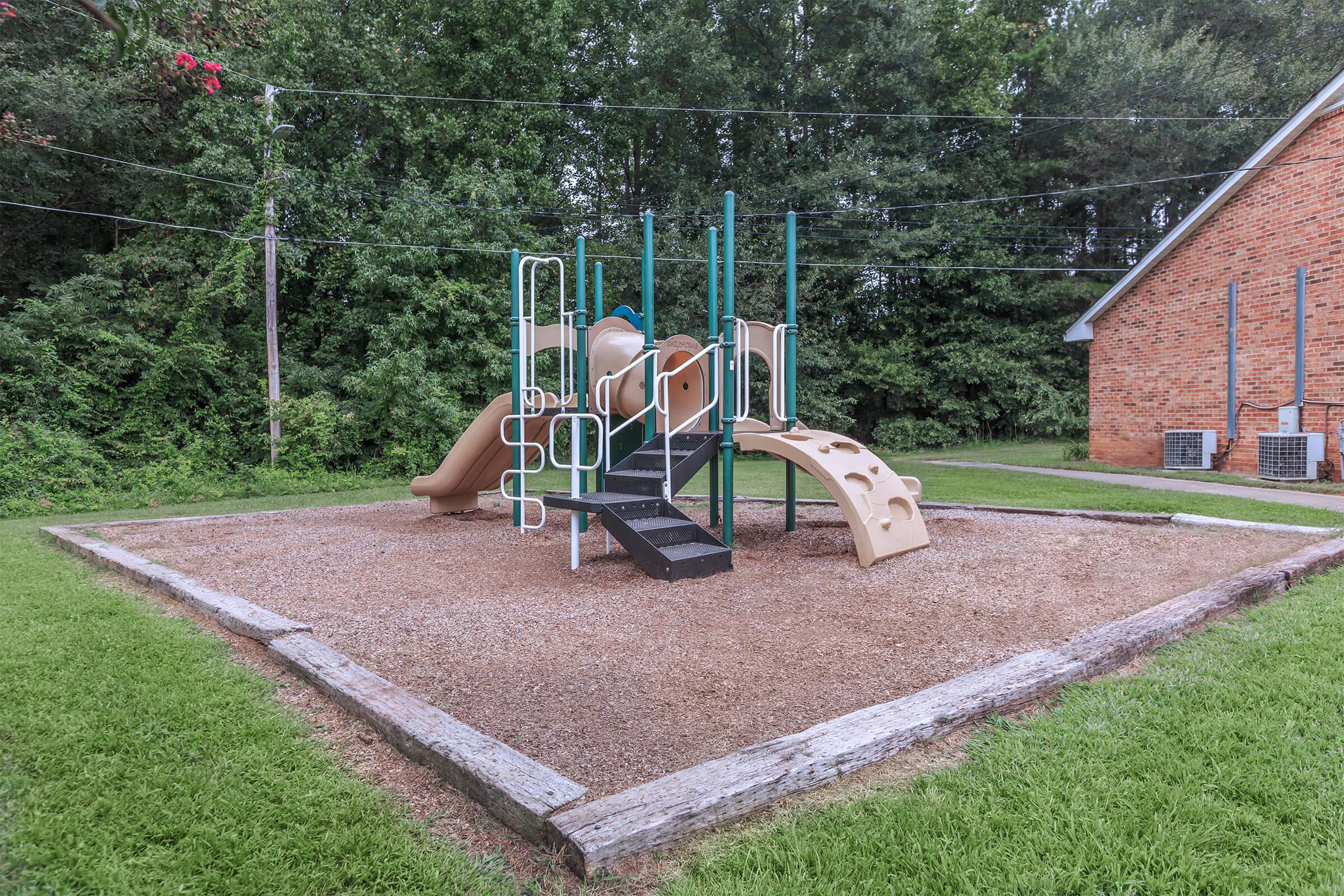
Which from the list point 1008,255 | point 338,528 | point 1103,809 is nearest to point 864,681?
point 1103,809

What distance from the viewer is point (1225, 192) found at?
466 inches

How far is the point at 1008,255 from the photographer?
2281 cm

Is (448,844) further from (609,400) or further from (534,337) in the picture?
(534,337)

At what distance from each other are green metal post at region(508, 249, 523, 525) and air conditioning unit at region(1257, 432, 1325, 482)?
1062 cm

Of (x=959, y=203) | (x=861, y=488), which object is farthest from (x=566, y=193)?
(x=861, y=488)

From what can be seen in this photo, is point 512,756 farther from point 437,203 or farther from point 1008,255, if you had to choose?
point 1008,255

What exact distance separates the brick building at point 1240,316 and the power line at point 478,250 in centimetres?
829

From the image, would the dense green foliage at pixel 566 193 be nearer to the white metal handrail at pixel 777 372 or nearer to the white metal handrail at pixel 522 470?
the white metal handrail at pixel 522 470

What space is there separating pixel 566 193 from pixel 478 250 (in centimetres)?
581

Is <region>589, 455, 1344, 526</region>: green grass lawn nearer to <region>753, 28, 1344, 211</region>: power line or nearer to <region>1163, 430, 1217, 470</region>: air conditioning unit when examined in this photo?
<region>1163, 430, 1217, 470</region>: air conditioning unit

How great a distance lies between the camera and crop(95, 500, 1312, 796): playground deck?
112 inches

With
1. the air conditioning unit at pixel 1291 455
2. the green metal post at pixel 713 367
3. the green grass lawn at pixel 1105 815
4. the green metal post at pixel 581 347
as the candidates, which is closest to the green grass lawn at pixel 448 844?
the green grass lawn at pixel 1105 815

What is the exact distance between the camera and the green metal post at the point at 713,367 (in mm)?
6461

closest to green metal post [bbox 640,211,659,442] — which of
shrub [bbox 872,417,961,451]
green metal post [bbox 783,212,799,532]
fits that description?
green metal post [bbox 783,212,799,532]
